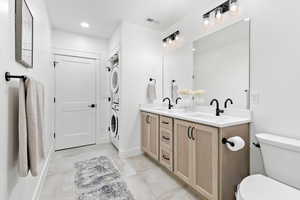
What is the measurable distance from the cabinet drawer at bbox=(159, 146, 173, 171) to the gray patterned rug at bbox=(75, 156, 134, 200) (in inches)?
24.5

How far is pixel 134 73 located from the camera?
2857mm

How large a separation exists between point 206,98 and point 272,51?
93cm

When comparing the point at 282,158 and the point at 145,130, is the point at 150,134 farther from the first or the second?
the point at 282,158

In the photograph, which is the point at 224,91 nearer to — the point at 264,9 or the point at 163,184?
the point at 264,9

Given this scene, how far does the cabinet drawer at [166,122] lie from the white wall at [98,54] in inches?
76.2

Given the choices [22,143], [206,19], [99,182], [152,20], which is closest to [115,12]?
[152,20]

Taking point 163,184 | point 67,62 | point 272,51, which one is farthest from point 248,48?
point 67,62

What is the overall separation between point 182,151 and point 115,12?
7.90 feet

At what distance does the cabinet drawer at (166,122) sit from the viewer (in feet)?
6.73

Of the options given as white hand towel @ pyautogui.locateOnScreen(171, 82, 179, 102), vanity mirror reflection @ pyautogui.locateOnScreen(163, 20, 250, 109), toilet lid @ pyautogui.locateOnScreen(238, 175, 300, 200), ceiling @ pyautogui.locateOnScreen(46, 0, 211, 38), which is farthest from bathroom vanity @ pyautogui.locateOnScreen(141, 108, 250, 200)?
ceiling @ pyautogui.locateOnScreen(46, 0, 211, 38)

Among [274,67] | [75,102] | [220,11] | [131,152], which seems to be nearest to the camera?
[274,67]

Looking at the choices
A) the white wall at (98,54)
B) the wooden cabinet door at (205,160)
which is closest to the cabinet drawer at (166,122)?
the wooden cabinet door at (205,160)

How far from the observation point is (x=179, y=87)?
2.76 m

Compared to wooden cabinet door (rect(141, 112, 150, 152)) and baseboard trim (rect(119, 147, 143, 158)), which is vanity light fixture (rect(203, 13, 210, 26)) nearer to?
wooden cabinet door (rect(141, 112, 150, 152))
